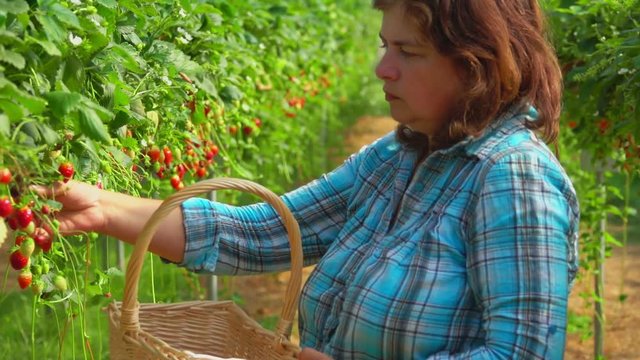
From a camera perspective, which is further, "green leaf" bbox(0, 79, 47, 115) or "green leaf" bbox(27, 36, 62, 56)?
"green leaf" bbox(27, 36, 62, 56)

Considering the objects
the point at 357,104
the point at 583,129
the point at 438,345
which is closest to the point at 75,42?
the point at 438,345

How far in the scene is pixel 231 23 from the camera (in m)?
3.75

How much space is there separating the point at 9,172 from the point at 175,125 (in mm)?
1335

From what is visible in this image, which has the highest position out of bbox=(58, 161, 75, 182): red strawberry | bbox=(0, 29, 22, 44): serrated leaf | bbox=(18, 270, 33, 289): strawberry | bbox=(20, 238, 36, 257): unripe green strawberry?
bbox=(0, 29, 22, 44): serrated leaf

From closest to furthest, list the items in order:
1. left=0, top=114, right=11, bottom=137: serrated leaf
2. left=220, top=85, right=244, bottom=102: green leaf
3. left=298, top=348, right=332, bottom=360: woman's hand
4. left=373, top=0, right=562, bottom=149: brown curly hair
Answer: left=0, top=114, right=11, bottom=137: serrated leaf, left=298, top=348, right=332, bottom=360: woman's hand, left=373, top=0, right=562, bottom=149: brown curly hair, left=220, top=85, right=244, bottom=102: green leaf

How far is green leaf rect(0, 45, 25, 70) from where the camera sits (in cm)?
175

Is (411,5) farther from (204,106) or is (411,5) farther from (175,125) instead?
(204,106)

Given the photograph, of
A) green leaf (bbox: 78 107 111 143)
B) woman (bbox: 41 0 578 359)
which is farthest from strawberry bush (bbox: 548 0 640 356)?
green leaf (bbox: 78 107 111 143)

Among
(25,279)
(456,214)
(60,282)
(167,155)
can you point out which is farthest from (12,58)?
(167,155)

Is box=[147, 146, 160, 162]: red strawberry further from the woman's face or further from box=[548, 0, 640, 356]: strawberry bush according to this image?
box=[548, 0, 640, 356]: strawberry bush

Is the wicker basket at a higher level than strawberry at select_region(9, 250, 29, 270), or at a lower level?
lower

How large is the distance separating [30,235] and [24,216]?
105 mm

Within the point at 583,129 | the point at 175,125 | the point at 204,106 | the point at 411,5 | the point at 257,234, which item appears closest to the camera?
the point at 411,5

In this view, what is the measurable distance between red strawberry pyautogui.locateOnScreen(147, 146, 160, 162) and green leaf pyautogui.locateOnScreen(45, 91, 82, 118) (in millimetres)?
941
